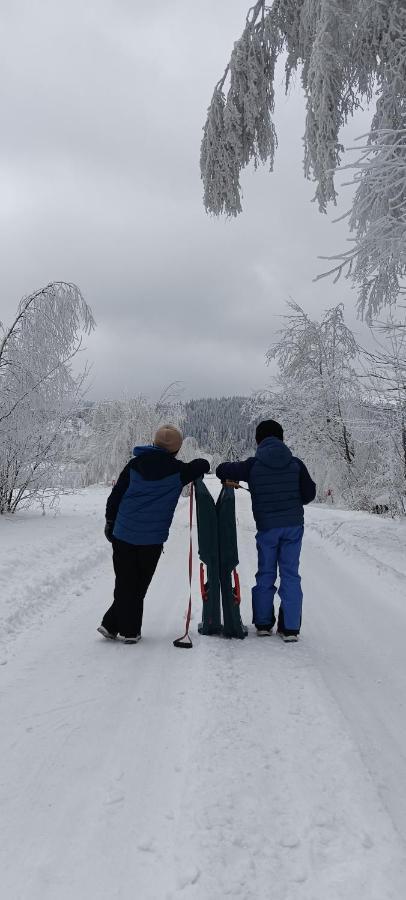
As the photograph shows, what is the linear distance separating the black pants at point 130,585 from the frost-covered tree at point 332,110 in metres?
3.29

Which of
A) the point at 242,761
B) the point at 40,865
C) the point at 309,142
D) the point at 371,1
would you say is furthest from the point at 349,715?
the point at 371,1

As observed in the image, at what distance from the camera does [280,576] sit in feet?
14.7

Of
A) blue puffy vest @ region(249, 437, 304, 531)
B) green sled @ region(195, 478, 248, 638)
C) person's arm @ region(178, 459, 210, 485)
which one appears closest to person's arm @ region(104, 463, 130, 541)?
person's arm @ region(178, 459, 210, 485)

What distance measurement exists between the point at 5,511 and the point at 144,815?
12.1m

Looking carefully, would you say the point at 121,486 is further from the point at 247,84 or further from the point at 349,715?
the point at 247,84

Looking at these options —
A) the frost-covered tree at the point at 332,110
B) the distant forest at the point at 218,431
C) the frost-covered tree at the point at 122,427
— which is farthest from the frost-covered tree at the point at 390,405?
the distant forest at the point at 218,431

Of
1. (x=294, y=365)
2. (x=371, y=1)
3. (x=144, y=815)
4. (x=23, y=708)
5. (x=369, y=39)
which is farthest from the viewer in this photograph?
(x=294, y=365)

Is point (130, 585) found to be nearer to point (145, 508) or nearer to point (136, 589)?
point (136, 589)

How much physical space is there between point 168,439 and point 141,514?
707 mm

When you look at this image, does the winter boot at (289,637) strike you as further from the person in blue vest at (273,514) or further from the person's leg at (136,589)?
the person's leg at (136,589)

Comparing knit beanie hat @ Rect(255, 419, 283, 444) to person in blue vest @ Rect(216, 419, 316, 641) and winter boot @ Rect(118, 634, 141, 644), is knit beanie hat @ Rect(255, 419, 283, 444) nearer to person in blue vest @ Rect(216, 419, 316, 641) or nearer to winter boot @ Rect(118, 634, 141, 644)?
person in blue vest @ Rect(216, 419, 316, 641)

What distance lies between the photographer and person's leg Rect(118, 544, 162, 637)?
4.19 meters

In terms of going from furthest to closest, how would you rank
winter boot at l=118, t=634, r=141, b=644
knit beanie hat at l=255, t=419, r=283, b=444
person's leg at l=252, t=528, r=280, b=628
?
knit beanie hat at l=255, t=419, r=283, b=444 < person's leg at l=252, t=528, r=280, b=628 < winter boot at l=118, t=634, r=141, b=644

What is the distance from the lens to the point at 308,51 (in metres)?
7.05
